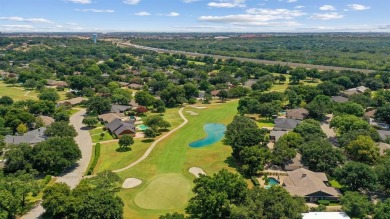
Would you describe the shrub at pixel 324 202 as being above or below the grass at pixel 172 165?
above

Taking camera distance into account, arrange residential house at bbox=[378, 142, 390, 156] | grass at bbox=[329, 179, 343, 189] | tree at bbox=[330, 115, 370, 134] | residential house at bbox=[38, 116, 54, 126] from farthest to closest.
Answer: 1. residential house at bbox=[38, 116, 54, 126]
2. tree at bbox=[330, 115, 370, 134]
3. residential house at bbox=[378, 142, 390, 156]
4. grass at bbox=[329, 179, 343, 189]

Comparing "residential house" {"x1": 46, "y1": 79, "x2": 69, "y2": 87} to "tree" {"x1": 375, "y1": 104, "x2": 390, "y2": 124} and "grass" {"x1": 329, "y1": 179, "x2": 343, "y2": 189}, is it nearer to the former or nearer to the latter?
"grass" {"x1": 329, "y1": 179, "x2": 343, "y2": 189}

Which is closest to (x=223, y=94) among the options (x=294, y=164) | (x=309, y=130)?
(x=309, y=130)

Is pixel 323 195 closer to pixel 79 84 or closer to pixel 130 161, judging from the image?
pixel 130 161

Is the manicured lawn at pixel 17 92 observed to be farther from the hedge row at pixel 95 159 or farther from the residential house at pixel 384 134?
the residential house at pixel 384 134

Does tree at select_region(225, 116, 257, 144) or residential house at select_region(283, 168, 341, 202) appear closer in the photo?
residential house at select_region(283, 168, 341, 202)

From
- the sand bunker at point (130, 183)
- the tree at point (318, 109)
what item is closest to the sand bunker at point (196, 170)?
the sand bunker at point (130, 183)

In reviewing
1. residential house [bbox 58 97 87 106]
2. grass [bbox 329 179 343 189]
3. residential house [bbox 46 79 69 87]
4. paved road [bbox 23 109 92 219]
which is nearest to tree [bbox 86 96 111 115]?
paved road [bbox 23 109 92 219]
